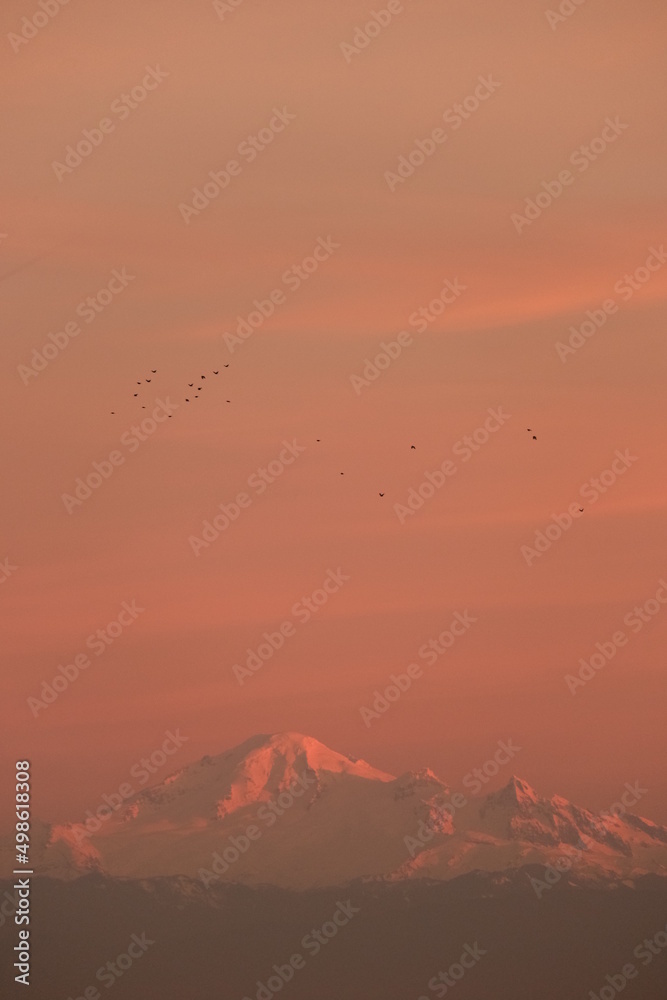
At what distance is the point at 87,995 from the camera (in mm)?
192625

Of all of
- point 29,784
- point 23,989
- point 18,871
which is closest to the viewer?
point 18,871

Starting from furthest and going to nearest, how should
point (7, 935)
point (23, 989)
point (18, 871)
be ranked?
point (23, 989)
point (7, 935)
point (18, 871)

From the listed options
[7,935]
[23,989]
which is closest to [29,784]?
[7,935]

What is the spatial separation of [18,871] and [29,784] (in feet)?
25.1

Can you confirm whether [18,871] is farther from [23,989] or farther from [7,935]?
[23,989]

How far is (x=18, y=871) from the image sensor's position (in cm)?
4962

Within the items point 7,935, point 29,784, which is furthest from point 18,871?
point 7,935

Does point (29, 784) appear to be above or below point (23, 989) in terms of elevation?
above

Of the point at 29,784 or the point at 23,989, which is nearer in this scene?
the point at 29,784

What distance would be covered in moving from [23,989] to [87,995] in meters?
8.31

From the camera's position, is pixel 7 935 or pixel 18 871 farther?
pixel 7 935

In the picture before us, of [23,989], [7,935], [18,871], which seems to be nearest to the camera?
Answer: [18,871]

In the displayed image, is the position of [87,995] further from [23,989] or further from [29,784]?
[29,784]

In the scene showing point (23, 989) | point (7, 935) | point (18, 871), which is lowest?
point (23, 989)
